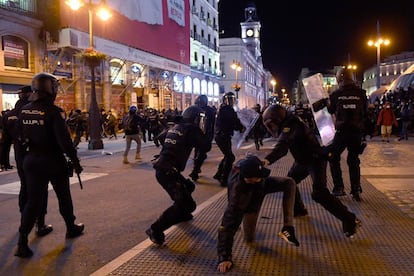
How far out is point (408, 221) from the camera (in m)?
5.57

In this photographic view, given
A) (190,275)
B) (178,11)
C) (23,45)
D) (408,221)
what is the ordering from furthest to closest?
1. (178,11)
2. (23,45)
3. (408,221)
4. (190,275)

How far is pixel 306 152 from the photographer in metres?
5.13

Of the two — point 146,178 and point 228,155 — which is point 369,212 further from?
point 146,178

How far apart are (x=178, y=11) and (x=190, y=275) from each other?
35.9 m

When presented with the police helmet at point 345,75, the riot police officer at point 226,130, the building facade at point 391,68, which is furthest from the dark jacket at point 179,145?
the building facade at point 391,68

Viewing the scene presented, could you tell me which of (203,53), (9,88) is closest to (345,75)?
(9,88)

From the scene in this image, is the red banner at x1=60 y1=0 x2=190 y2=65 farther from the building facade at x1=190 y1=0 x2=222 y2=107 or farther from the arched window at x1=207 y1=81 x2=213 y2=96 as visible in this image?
the arched window at x1=207 y1=81 x2=213 y2=96

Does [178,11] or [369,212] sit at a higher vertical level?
[178,11]

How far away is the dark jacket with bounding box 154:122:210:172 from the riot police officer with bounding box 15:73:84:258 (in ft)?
3.08

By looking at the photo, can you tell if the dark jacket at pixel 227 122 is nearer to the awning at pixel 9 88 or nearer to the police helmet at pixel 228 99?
the police helmet at pixel 228 99

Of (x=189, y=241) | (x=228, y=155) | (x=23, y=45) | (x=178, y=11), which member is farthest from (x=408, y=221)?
(x=178, y=11)

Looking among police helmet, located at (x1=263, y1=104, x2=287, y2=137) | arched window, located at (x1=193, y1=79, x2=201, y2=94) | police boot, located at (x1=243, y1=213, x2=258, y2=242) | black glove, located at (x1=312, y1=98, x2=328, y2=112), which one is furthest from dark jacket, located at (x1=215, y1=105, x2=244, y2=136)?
arched window, located at (x1=193, y1=79, x2=201, y2=94)

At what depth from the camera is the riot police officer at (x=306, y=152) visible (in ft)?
15.9

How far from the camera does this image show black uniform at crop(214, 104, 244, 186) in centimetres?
888
